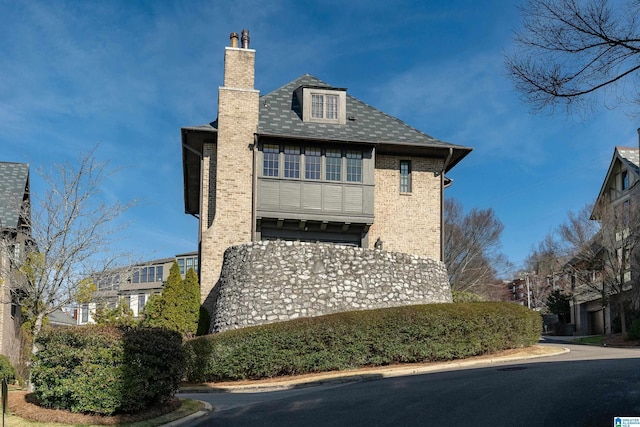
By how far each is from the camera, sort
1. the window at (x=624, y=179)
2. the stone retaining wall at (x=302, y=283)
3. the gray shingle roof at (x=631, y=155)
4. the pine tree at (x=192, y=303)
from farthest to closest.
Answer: the window at (x=624, y=179) < the gray shingle roof at (x=631, y=155) < the pine tree at (x=192, y=303) < the stone retaining wall at (x=302, y=283)

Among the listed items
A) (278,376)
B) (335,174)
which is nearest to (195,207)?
(335,174)

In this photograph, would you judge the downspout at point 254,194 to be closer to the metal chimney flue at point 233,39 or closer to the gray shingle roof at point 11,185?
the metal chimney flue at point 233,39

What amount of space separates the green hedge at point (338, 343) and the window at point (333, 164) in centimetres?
731

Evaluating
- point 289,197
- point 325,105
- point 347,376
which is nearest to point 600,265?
point 325,105

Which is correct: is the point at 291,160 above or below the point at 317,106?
below

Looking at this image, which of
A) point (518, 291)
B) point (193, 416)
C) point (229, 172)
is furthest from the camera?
point (518, 291)

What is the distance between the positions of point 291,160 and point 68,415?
15118 mm

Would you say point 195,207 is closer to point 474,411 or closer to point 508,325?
point 508,325

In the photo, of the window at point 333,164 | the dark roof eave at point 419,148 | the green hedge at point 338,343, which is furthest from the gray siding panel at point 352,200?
the green hedge at point 338,343

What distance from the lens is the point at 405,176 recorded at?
2681cm

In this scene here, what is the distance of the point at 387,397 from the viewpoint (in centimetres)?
1180

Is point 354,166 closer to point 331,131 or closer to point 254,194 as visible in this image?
point 331,131

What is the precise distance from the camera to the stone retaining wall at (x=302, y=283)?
71.1 ft

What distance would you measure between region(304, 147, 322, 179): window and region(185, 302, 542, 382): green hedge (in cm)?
737
